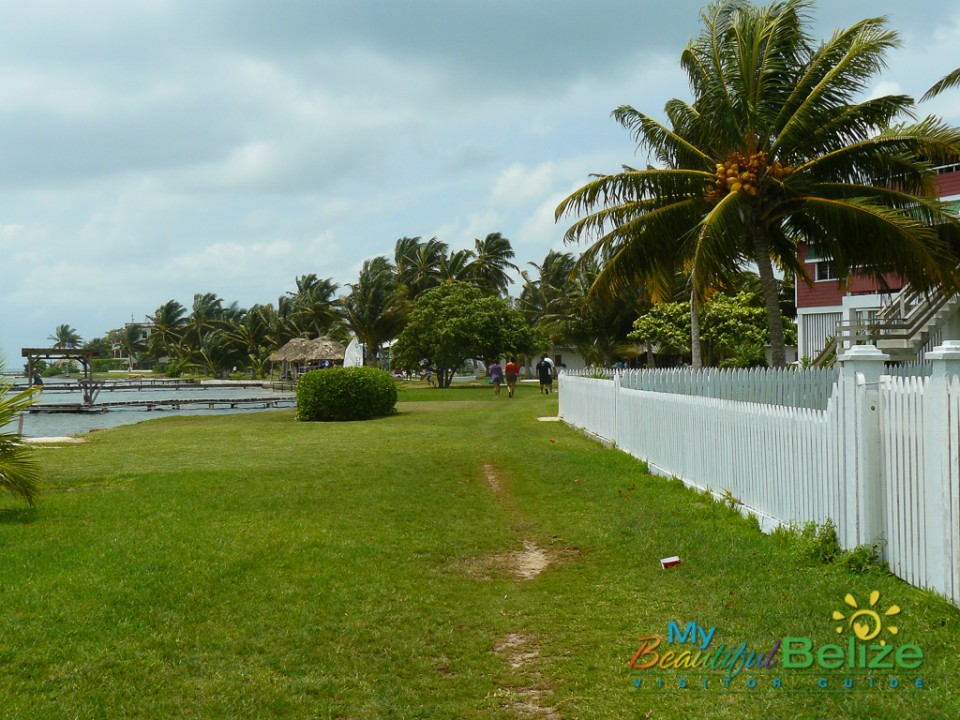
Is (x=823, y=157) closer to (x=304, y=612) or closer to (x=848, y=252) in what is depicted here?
(x=848, y=252)

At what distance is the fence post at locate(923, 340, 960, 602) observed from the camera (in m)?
5.25

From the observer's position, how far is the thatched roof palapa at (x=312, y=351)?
58312mm

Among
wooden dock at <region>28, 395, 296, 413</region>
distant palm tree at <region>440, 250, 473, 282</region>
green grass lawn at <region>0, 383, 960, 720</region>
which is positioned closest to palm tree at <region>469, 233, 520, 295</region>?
distant palm tree at <region>440, 250, 473, 282</region>

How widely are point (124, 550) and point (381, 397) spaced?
1961cm

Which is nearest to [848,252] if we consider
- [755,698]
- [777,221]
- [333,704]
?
[777,221]

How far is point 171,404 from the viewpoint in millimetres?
49344

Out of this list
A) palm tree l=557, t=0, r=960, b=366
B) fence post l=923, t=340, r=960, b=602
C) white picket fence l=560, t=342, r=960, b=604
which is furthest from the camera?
palm tree l=557, t=0, r=960, b=366

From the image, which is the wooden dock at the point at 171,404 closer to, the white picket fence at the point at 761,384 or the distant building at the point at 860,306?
the distant building at the point at 860,306

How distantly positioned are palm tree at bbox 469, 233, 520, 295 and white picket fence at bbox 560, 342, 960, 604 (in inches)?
2413

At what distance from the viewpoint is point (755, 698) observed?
174 inches

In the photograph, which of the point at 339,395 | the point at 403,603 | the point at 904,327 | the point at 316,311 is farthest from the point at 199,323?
the point at 403,603

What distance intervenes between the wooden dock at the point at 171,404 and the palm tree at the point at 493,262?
973 inches

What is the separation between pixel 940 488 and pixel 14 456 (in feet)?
29.0

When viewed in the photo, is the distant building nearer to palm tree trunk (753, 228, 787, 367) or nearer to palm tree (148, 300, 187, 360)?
palm tree trunk (753, 228, 787, 367)
